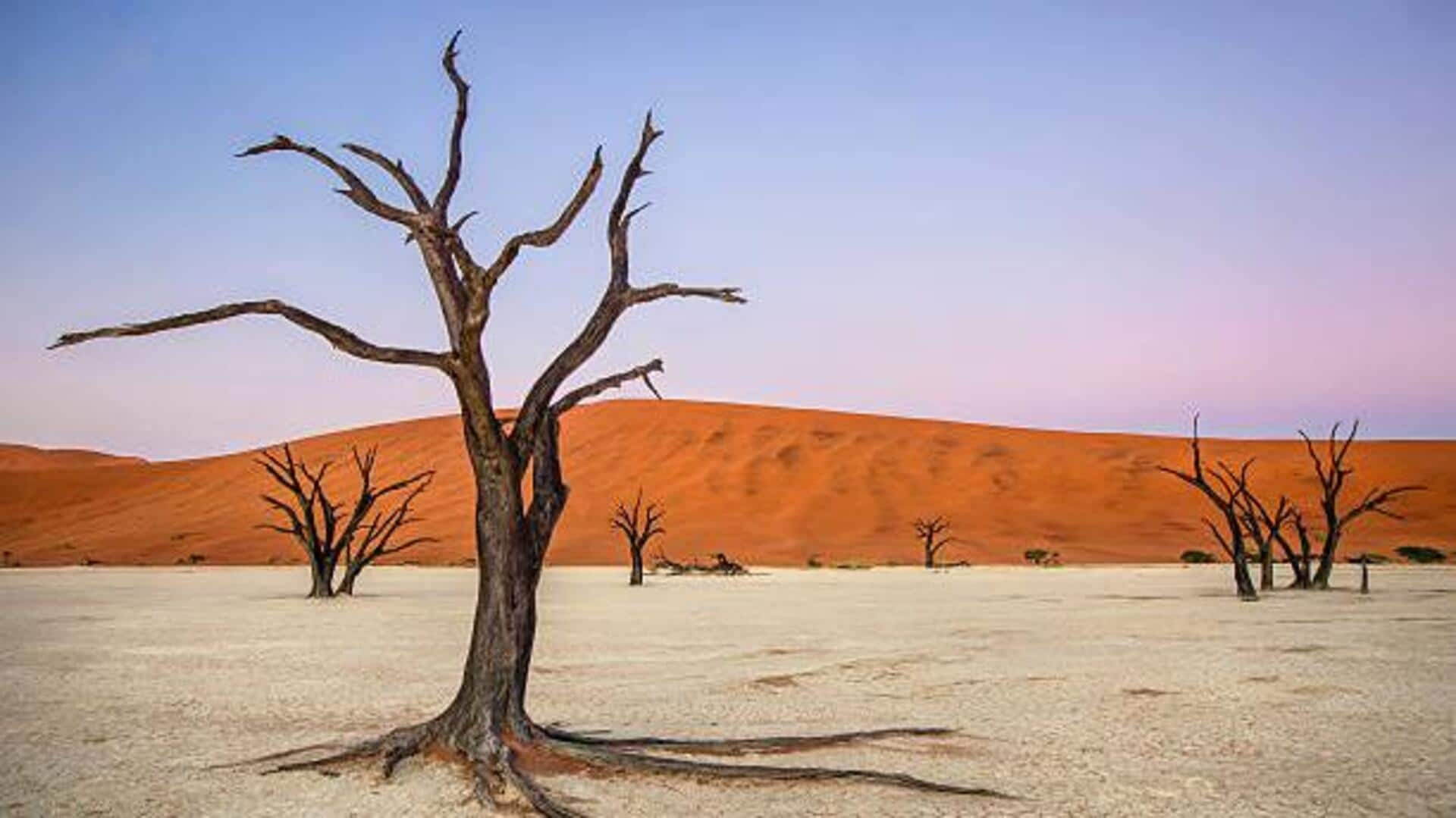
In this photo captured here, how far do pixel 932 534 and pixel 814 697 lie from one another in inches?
1362

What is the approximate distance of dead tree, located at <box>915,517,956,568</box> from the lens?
43.4 meters

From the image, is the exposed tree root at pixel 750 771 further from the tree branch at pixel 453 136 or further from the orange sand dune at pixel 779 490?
the orange sand dune at pixel 779 490

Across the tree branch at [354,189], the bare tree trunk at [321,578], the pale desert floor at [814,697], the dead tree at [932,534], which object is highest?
the tree branch at [354,189]

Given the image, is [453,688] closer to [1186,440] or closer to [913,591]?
[913,591]

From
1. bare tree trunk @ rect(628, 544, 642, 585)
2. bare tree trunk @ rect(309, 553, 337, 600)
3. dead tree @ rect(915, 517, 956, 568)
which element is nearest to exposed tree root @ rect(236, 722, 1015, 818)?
bare tree trunk @ rect(309, 553, 337, 600)

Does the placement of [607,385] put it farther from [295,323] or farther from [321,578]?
[321,578]

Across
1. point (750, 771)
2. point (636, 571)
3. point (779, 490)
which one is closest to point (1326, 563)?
point (636, 571)

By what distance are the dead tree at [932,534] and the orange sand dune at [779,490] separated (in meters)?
0.70

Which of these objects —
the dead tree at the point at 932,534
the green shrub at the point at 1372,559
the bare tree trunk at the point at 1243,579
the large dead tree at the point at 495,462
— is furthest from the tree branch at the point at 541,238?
the green shrub at the point at 1372,559

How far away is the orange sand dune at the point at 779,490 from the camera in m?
54.2

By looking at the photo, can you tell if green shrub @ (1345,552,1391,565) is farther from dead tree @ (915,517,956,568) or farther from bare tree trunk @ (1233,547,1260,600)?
bare tree trunk @ (1233,547,1260,600)

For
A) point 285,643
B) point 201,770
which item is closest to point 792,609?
point 285,643

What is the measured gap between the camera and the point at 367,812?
6.06 meters

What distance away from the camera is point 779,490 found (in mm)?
65562
